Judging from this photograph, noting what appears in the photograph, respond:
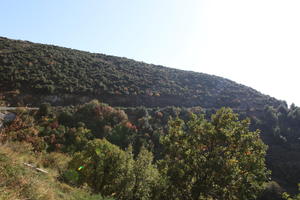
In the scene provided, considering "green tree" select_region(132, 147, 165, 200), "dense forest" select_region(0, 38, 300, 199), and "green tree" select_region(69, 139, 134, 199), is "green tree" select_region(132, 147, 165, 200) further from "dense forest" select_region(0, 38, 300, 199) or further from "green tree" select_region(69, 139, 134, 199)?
"green tree" select_region(69, 139, 134, 199)

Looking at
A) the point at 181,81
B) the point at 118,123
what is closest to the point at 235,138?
the point at 118,123

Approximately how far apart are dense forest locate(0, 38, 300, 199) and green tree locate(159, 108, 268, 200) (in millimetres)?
43

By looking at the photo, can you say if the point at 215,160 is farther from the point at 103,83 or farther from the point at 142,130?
the point at 103,83

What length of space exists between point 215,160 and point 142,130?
2560 cm

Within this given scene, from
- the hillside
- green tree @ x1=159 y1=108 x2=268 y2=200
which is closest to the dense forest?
green tree @ x1=159 y1=108 x2=268 y2=200

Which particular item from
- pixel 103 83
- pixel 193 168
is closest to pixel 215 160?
pixel 193 168

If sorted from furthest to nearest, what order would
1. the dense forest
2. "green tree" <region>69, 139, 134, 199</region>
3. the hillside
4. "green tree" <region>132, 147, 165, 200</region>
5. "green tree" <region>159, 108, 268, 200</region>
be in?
the hillside → "green tree" <region>69, 139, 134, 199</region> → "green tree" <region>132, 147, 165, 200</region> → the dense forest → "green tree" <region>159, 108, 268, 200</region>

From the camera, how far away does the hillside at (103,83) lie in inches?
1473

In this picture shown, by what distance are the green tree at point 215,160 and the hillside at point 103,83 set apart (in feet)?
107

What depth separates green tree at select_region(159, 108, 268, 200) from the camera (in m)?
8.00

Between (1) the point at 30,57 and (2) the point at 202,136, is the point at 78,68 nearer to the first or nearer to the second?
(1) the point at 30,57

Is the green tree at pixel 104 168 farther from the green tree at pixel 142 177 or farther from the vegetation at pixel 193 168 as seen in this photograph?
the green tree at pixel 142 177

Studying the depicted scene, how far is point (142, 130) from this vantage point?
3316 centimetres

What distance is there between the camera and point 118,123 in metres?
32.6
